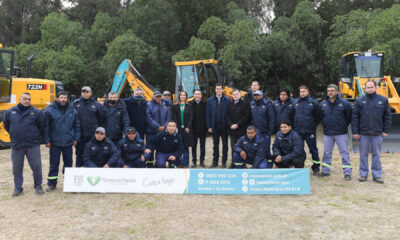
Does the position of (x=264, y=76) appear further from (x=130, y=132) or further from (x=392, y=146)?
(x=130, y=132)

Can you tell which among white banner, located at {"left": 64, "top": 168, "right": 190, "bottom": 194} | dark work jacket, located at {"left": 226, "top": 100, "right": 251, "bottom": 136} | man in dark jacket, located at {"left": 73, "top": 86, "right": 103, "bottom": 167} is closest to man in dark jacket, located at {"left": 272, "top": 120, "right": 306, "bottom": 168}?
dark work jacket, located at {"left": 226, "top": 100, "right": 251, "bottom": 136}

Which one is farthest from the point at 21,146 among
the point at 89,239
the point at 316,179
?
the point at 316,179

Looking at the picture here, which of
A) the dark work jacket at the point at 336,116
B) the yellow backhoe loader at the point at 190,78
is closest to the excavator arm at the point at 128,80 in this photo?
the yellow backhoe loader at the point at 190,78

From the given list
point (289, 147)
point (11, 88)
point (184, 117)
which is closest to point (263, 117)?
point (289, 147)

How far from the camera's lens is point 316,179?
657 centimetres

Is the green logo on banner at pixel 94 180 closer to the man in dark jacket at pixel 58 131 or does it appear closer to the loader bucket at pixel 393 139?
Answer: the man in dark jacket at pixel 58 131

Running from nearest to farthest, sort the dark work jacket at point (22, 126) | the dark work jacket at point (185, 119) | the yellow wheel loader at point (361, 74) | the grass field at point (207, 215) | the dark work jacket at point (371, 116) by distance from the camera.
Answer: the grass field at point (207, 215) < the dark work jacket at point (22, 126) < the dark work jacket at point (371, 116) < the dark work jacket at point (185, 119) < the yellow wheel loader at point (361, 74)

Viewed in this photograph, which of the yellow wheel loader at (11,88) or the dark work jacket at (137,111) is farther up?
the yellow wheel loader at (11,88)

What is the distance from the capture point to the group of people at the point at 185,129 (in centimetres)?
578

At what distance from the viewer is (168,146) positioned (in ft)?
23.1

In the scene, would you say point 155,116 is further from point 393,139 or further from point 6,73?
point 393,139

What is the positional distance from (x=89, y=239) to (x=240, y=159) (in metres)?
3.56

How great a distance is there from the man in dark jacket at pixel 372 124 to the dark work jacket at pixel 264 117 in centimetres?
162

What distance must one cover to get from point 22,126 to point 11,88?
6.68 metres
